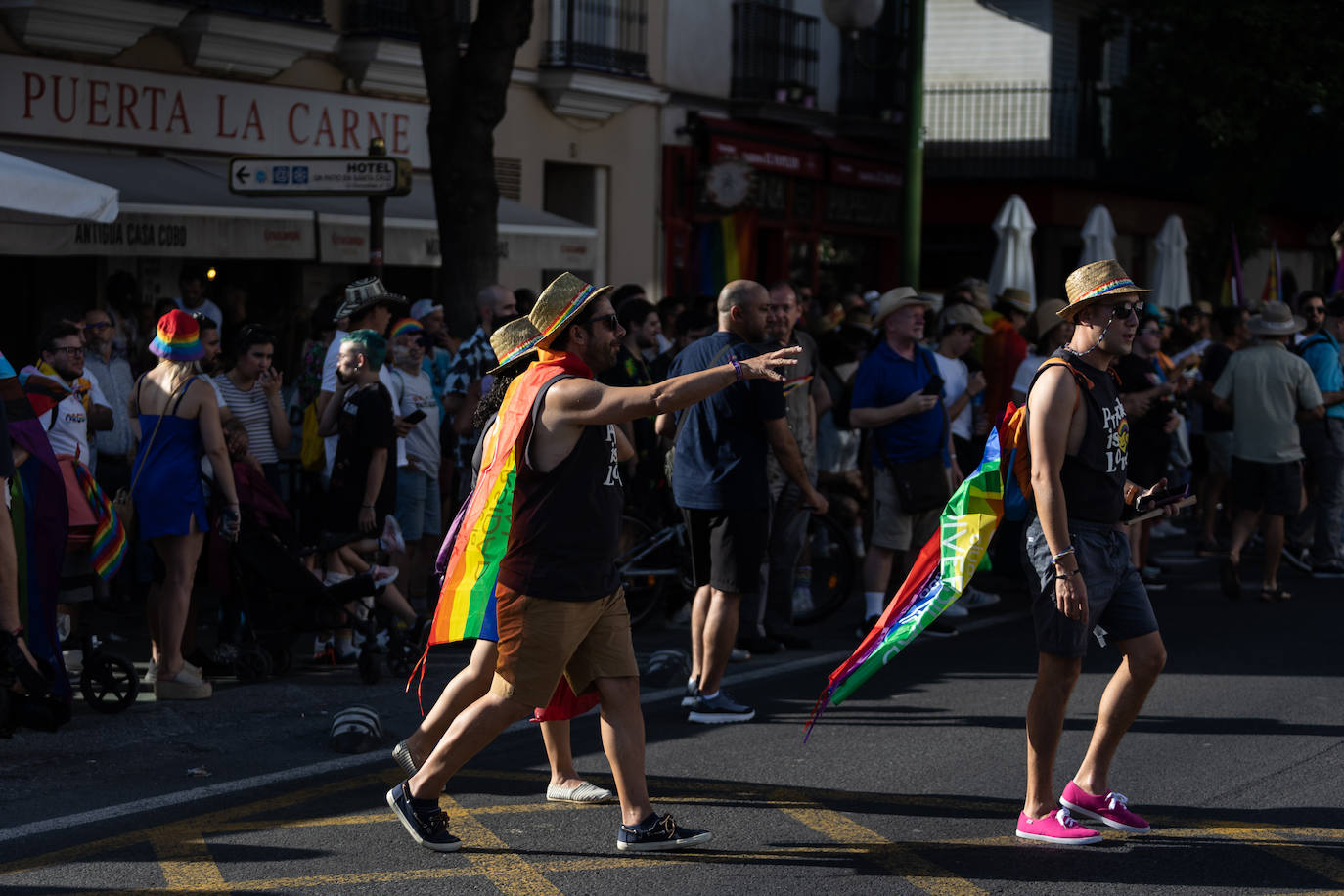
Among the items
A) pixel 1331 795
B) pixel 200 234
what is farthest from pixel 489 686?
pixel 200 234

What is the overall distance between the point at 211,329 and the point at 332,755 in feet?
11.9

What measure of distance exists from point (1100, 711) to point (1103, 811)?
0.35 metres

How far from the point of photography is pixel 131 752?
6.87 m

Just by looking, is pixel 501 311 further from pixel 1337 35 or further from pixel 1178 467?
pixel 1337 35

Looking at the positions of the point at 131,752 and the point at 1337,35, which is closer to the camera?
the point at 131,752

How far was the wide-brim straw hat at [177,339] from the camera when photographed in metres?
7.72

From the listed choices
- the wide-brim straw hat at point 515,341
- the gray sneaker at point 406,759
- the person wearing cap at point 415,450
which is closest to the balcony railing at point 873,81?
the person wearing cap at point 415,450

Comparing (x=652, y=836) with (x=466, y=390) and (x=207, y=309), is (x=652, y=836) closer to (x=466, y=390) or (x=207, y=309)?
(x=466, y=390)

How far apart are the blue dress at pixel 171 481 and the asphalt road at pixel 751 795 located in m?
0.81

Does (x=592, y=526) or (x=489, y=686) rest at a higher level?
(x=592, y=526)

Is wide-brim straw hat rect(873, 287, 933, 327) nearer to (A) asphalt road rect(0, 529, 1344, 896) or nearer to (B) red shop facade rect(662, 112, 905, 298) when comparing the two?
(A) asphalt road rect(0, 529, 1344, 896)

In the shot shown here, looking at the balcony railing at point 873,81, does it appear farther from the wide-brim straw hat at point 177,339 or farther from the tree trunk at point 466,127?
the wide-brim straw hat at point 177,339

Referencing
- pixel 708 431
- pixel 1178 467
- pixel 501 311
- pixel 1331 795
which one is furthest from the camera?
pixel 1178 467

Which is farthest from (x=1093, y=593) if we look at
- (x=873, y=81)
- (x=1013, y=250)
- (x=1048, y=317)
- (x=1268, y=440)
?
(x=873, y=81)
